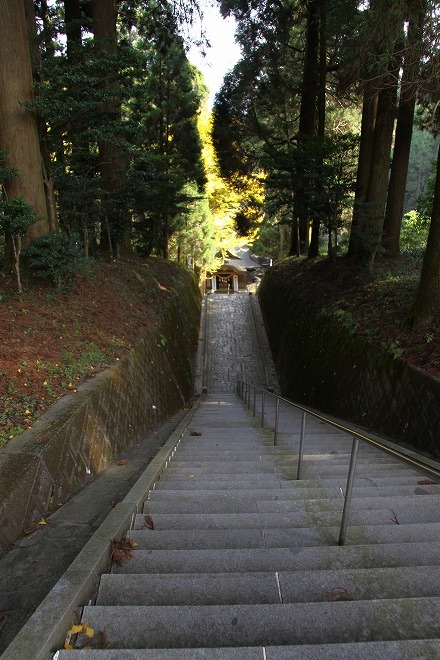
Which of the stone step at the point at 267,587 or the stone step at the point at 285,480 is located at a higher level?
the stone step at the point at 267,587

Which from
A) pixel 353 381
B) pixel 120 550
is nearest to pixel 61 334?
pixel 120 550

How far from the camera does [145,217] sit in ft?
57.2

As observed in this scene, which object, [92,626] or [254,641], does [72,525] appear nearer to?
[92,626]

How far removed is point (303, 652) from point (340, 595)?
47 cm

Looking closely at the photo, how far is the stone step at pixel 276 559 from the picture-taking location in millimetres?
2240

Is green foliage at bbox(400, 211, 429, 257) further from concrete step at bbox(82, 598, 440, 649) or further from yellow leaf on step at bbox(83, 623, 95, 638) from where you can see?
yellow leaf on step at bbox(83, 623, 95, 638)

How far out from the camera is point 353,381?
26.6ft

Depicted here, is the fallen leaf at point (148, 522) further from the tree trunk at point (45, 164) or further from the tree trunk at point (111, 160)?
the tree trunk at point (111, 160)

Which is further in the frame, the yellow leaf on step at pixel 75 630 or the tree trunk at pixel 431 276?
the tree trunk at pixel 431 276

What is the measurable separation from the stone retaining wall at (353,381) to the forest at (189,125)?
1.23 metres

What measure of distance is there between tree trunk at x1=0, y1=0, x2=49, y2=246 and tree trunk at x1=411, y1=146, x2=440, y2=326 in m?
6.48

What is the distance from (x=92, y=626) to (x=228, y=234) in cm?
3525

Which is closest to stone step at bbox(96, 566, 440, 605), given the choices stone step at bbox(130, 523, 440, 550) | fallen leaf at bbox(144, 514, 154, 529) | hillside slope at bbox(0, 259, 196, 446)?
stone step at bbox(130, 523, 440, 550)

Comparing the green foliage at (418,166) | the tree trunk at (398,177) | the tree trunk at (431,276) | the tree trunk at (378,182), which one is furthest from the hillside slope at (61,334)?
the green foliage at (418,166)
